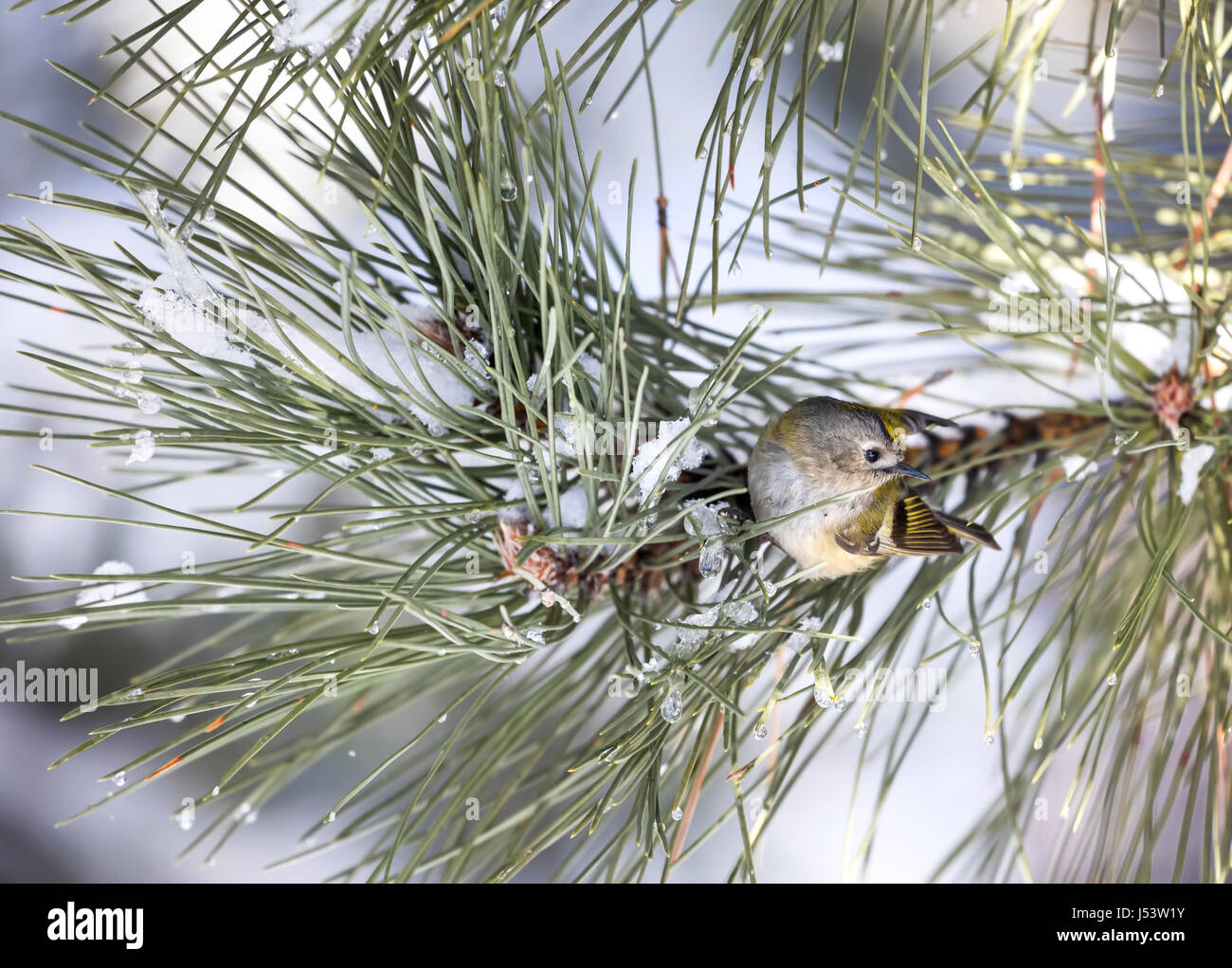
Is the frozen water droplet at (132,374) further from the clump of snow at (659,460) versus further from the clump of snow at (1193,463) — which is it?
the clump of snow at (1193,463)

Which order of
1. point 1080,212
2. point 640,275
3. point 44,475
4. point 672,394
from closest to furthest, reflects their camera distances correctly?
point 672,394, point 1080,212, point 640,275, point 44,475

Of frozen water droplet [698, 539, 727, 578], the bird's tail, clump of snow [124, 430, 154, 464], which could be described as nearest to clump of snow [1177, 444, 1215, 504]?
the bird's tail

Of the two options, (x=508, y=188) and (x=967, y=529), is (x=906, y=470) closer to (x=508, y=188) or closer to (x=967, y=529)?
(x=967, y=529)

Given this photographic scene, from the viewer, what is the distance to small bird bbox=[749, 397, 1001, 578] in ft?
1.49

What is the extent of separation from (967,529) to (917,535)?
0.03m

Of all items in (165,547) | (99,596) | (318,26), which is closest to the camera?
(318,26)

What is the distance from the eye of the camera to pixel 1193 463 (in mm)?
481

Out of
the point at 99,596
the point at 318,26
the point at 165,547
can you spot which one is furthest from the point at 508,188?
the point at 165,547

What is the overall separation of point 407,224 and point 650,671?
0.87ft

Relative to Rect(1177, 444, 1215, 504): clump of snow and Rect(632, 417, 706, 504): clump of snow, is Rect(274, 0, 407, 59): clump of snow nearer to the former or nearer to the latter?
Rect(632, 417, 706, 504): clump of snow
